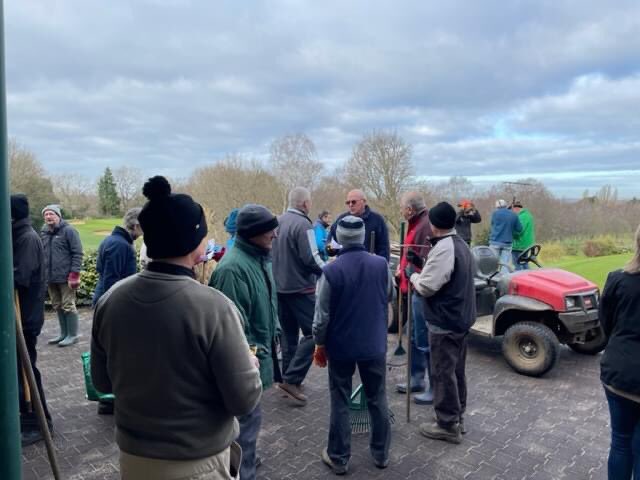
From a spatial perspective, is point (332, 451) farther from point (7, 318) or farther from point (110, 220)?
point (110, 220)

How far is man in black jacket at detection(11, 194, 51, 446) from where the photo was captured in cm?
365

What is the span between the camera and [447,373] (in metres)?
3.72

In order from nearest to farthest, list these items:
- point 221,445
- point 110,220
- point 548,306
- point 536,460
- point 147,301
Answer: point 147,301 → point 221,445 → point 536,460 → point 548,306 → point 110,220

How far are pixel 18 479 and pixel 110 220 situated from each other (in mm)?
25822

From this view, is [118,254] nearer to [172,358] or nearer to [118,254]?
[118,254]

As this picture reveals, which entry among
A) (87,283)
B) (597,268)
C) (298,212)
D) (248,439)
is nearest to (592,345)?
(298,212)

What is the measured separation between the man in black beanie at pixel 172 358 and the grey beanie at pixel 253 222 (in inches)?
40.2

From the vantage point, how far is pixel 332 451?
337cm

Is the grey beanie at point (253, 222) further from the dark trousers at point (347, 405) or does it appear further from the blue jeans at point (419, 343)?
the blue jeans at point (419, 343)

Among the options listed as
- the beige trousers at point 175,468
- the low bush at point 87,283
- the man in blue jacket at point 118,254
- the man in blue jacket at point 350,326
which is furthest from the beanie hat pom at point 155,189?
the low bush at point 87,283

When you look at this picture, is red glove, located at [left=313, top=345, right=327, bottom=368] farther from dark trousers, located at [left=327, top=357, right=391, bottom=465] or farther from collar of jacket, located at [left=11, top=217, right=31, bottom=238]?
collar of jacket, located at [left=11, top=217, right=31, bottom=238]

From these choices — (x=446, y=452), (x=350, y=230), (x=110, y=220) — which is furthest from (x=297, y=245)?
(x=110, y=220)

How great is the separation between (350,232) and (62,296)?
4.72 m

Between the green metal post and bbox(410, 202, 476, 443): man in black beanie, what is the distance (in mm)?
2901
